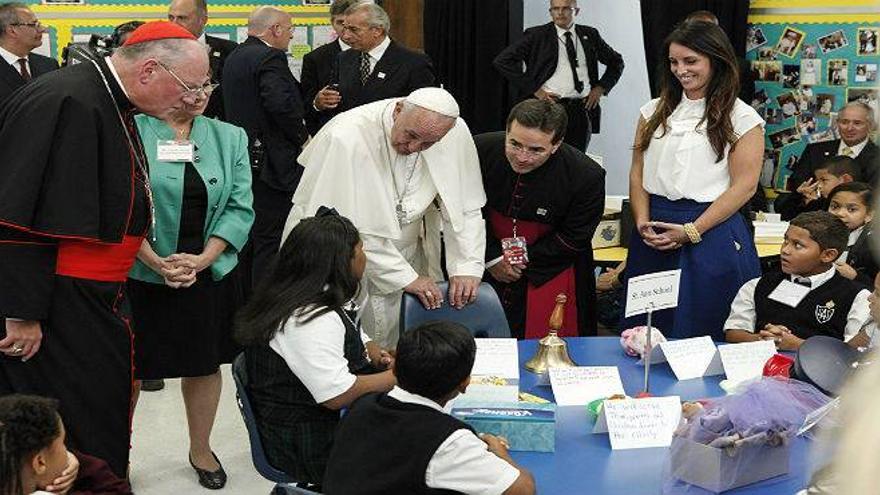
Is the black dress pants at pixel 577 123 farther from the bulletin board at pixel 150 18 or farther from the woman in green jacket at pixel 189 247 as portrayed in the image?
the woman in green jacket at pixel 189 247

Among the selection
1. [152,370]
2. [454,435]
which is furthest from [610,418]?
[152,370]

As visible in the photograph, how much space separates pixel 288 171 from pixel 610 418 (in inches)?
158

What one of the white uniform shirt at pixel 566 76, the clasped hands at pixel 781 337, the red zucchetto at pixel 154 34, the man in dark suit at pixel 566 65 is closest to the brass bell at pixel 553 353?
the clasped hands at pixel 781 337

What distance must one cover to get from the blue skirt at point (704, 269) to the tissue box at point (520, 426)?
1.78 m

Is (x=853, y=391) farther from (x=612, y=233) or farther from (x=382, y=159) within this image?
(x=612, y=233)

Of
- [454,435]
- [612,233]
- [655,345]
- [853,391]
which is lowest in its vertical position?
[612,233]

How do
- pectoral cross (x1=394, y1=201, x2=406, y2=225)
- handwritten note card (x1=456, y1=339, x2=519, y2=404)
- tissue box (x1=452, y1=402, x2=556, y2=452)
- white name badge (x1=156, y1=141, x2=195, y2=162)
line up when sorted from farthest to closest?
pectoral cross (x1=394, y1=201, x2=406, y2=225) → white name badge (x1=156, y1=141, x2=195, y2=162) → handwritten note card (x1=456, y1=339, x2=519, y2=404) → tissue box (x1=452, y1=402, x2=556, y2=452)

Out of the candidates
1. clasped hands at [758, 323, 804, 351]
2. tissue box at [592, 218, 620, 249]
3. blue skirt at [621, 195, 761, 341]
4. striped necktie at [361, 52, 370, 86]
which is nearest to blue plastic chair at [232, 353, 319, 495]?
clasped hands at [758, 323, 804, 351]

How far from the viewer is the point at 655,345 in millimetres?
3541

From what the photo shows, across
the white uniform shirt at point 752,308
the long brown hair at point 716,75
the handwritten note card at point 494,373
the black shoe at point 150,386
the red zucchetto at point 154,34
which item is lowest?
the black shoe at point 150,386

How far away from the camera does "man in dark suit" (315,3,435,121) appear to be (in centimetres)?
641

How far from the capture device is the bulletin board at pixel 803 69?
294 inches

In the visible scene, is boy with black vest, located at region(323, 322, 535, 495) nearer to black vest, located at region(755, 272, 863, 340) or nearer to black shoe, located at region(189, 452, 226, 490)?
black vest, located at region(755, 272, 863, 340)

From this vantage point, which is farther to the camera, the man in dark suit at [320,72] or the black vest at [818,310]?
the man in dark suit at [320,72]
